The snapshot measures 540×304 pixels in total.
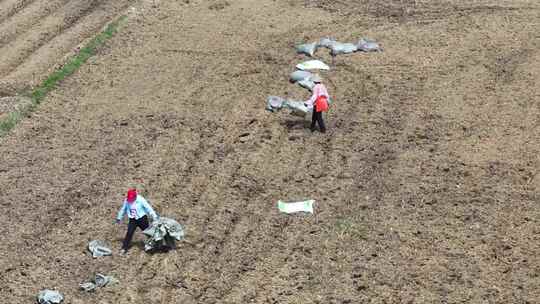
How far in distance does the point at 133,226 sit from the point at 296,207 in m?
3.23

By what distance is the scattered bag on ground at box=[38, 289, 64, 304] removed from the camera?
549 inches

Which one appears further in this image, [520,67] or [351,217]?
[520,67]

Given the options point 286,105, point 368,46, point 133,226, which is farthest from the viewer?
point 368,46

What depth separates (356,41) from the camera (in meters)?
23.2

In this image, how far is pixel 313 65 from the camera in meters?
21.8

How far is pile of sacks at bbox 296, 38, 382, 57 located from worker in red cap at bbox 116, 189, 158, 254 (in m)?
8.88

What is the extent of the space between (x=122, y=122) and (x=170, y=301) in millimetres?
6771

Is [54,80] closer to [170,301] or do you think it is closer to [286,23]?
[286,23]

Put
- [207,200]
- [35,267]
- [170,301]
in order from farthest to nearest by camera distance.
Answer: [207,200] → [35,267] → [170,301]

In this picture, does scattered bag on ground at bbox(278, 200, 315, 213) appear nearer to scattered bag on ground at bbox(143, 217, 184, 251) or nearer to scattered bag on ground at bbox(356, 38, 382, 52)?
scattered bag on ground at bbox(143, 217, 184, 251)

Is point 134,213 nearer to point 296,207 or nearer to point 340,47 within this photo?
point 296,207

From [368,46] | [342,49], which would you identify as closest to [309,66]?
[342,49]

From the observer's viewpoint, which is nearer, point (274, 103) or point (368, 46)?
point (274, 103)

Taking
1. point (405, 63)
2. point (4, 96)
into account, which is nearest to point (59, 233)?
point (4, 96)
